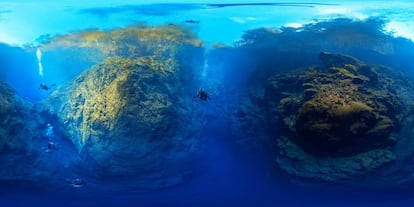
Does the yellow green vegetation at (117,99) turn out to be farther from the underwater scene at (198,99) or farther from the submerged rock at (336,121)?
the submerged rock at (336,121)

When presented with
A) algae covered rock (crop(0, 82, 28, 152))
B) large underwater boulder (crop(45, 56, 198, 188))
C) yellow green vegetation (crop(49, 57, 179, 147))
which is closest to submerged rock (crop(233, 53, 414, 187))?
large underwater boulder (crop(45, 56, 198, 188))

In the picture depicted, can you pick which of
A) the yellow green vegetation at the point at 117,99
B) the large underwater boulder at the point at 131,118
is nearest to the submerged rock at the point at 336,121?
the large underwater boulder at the point at 131,118

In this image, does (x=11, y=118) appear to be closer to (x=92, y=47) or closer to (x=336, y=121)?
(x=92, y=47)

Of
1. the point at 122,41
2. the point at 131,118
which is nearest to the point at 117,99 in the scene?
the point at 131,118

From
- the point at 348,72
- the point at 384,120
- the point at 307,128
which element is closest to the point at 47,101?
the point at 307,128

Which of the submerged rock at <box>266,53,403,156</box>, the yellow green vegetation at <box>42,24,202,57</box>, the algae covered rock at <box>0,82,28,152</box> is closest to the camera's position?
the submerged rock at <box>266,53,403,156</box>

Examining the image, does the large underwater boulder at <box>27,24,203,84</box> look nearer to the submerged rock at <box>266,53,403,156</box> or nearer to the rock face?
the rock face
